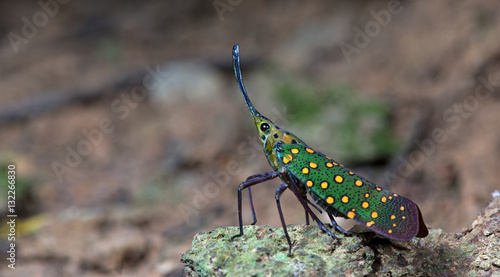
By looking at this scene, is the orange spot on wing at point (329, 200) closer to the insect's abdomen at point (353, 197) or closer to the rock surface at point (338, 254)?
the insect's abdomen at point (353, 197)

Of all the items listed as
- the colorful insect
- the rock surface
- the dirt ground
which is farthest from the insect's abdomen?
the dirt ground

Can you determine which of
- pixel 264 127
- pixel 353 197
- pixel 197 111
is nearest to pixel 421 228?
pixel 353 197

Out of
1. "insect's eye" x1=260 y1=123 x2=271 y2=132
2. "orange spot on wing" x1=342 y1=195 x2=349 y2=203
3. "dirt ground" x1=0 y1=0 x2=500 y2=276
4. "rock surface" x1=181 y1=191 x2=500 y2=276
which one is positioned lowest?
"rock surface" x1=181 y1=191 x2=500 y2=276

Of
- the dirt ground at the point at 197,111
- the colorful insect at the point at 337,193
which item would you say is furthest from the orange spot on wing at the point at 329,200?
the dirt ground at the point at 197,111

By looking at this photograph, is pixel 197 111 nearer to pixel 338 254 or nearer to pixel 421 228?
pixel 338 254

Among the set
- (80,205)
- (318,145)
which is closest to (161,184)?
(80,205)

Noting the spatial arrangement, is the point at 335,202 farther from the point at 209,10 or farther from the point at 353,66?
the point at 209,10

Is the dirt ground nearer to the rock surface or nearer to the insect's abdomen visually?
the rock surface
